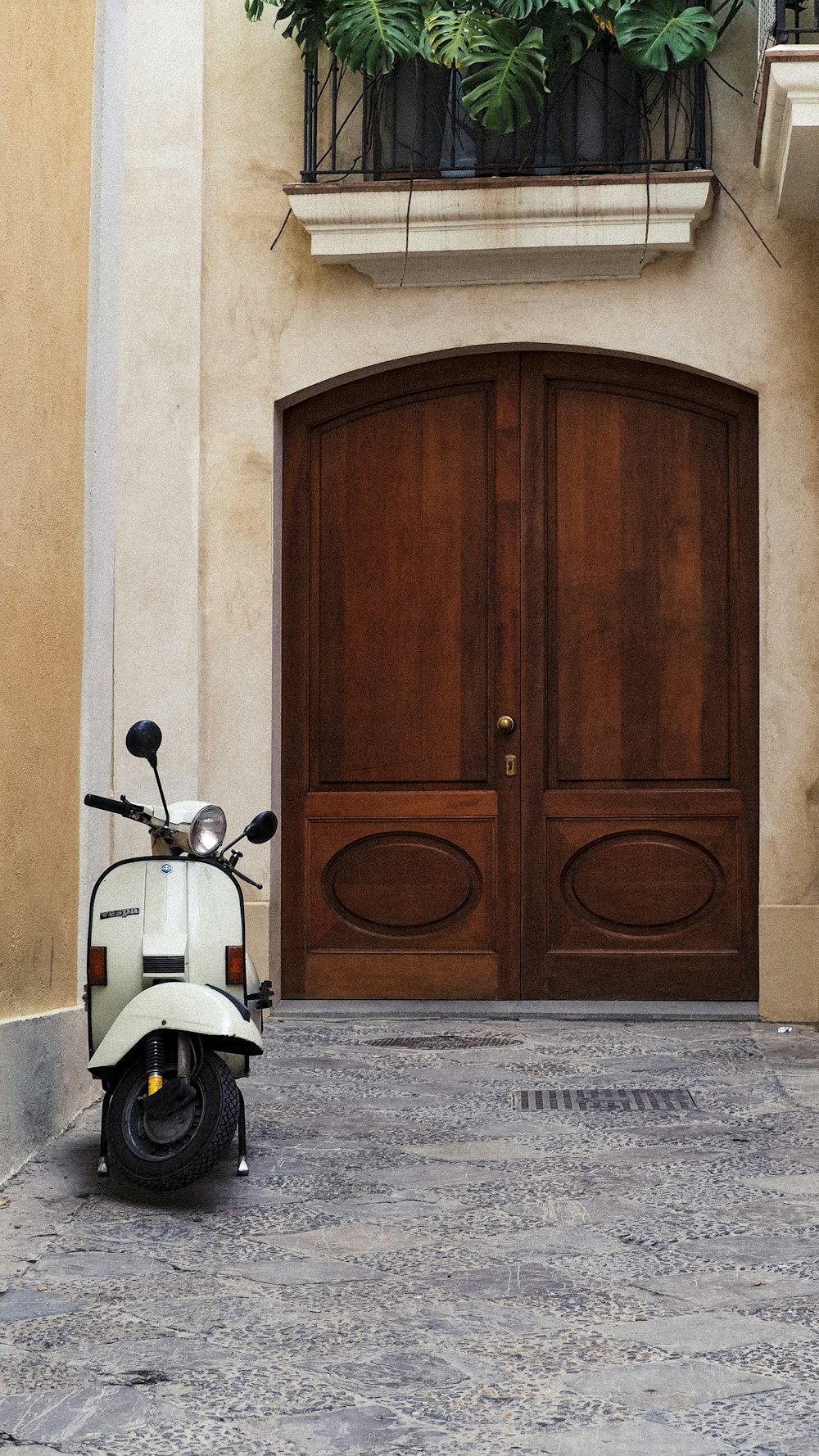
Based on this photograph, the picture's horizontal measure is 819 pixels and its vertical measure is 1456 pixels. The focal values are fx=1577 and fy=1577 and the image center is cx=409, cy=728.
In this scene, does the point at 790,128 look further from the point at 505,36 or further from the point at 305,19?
the point at 305,19

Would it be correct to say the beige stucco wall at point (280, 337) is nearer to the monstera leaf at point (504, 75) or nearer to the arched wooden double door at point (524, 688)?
the arched wooden double door at point (524, 688)

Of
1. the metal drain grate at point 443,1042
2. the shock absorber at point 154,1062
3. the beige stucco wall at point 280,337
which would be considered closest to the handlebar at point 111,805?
the shock absorber at point 154,1062

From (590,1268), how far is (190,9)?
260 inches

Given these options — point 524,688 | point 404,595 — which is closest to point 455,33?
point 404,595

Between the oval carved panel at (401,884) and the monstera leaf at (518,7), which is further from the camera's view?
the oval carved panel at (401,884)

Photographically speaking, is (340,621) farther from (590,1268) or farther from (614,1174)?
(590,1268)

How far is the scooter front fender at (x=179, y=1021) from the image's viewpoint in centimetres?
428

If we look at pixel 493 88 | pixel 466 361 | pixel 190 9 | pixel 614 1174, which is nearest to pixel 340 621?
pixel 466 361

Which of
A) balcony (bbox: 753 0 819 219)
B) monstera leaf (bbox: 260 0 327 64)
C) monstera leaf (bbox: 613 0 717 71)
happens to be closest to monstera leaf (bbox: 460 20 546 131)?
monstera leaf (bbox: 613 0 717 71)

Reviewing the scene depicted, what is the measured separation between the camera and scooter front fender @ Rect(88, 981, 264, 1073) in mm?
4277

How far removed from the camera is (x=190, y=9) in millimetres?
7926

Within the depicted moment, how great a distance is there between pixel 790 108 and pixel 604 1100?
4.11 meters

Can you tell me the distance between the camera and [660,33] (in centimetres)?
735

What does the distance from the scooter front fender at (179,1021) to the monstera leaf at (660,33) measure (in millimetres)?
5124
